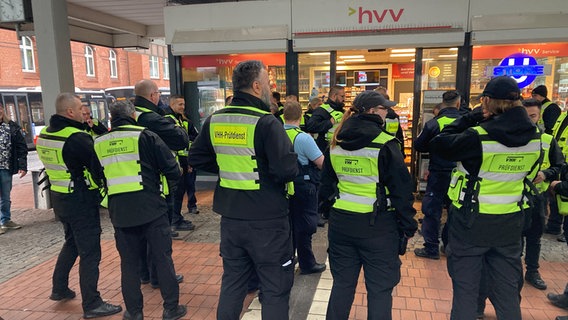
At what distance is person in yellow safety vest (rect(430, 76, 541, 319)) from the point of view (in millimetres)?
2684

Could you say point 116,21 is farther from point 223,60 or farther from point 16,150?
point 16,150

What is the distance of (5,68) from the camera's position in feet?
80.9

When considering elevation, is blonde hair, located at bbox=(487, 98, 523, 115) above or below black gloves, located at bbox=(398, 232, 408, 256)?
above

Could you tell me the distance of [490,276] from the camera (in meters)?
2.90

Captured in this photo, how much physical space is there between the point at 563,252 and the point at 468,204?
3.25 metres

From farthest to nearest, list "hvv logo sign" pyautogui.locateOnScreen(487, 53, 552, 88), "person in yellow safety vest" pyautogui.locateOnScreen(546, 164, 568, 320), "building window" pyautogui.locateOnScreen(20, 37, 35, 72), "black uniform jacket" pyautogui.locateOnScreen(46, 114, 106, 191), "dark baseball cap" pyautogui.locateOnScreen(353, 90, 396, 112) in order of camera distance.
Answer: "building window" pyautogui.locateOnScreen(20, 37, 35, 72)
"hvv logo sign" pyautogui.locateOnScreen(487, 53, 552, 88)
"black uniform jacket" pyautogui.locateOnScreen(46, 114, 106, 191)
"person in yellow safety vest" pyautogui.locateOnScreen(546, 164, 568, 320)
"dark baseball cap" pyautogui.locateOnScreen(353, 90, 396, 112)

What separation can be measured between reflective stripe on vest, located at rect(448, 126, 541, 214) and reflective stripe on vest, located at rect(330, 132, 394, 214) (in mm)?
→ 664

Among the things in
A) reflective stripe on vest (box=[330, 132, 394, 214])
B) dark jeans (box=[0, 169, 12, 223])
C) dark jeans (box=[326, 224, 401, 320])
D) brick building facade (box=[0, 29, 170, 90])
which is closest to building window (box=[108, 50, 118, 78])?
brick building facade (box=[0, 29, 170, 90])

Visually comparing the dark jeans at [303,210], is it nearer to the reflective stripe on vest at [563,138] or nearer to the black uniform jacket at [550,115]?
the reflective stripe on vest at [563,138]

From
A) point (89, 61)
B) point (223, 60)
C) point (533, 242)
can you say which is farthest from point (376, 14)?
point (89, 61)

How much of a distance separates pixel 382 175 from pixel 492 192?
0.78 m

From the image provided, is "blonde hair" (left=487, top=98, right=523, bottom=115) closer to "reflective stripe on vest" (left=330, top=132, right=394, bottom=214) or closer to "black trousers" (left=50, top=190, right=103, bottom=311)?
"reflective stripe on vest" (left=330, top=132, right=394, bottom=214)

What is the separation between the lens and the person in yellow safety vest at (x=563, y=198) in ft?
10.7

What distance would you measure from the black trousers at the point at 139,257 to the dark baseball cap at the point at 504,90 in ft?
9.39
